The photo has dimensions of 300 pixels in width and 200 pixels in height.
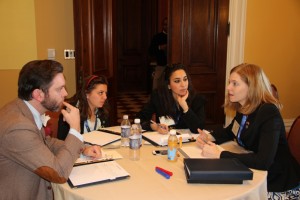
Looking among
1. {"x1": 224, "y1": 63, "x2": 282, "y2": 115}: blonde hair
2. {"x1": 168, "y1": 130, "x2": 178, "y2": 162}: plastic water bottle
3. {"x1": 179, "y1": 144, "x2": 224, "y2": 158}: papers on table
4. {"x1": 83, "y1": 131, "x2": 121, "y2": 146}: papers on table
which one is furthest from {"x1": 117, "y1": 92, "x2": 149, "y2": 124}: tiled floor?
{"x1": 168, "y1": 130, "x2": 178, "y2": 162}: plastic water bottle

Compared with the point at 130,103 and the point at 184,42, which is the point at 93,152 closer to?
the point at 184,42

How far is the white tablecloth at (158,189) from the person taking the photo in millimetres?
1465

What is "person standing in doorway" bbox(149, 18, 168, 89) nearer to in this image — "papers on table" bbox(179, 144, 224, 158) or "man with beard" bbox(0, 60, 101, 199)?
"papers on table" bbox(179, 144, 224, 158)

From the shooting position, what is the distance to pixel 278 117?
1924 mm

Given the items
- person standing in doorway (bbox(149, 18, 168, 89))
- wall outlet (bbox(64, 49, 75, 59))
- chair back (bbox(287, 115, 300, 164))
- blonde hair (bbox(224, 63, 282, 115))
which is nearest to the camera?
blonde hair (bbox(224, 63, 282, 115))

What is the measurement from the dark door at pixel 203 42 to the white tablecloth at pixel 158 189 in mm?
2823

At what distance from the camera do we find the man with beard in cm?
152

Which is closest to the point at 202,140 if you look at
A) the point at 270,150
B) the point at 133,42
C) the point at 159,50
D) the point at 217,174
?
the point at 270,150

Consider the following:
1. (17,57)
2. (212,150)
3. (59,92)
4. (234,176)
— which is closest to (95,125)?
(59,92)

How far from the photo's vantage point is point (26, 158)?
1.52 metres

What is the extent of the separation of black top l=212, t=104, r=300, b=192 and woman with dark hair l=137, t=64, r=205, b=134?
0.66 metres

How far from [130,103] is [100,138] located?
5.45m

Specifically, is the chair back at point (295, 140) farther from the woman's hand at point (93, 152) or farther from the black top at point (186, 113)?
the woman's hand at point (93, 152)

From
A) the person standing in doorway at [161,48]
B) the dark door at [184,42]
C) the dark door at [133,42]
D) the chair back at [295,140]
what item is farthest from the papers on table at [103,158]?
the dark door at [133,42]
